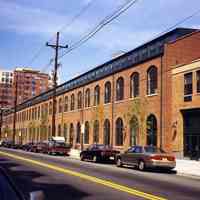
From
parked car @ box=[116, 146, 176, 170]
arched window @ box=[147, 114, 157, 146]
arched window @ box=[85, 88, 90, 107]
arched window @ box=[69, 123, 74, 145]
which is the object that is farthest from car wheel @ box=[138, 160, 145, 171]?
arched window @ box=[69, 123, 74, 145]

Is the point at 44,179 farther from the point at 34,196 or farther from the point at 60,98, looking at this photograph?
the point at 60,98

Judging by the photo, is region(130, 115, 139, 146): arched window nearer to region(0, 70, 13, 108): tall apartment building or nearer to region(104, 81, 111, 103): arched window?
region(104, 81, 111, 103): arched window

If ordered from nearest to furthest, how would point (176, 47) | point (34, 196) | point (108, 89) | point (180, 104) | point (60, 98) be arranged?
point (34, 196), point (180, 104), point (176, 47), point (108, 89), point (60, 98)

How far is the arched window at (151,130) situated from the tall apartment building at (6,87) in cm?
9134

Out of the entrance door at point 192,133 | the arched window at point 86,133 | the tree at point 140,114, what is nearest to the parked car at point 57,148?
the tree at point 140,114

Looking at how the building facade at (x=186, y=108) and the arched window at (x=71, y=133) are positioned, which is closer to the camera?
the building facade at (x=186, y=108)

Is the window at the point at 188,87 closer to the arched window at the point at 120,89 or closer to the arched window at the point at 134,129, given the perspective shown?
the arched window at the point at 134,129

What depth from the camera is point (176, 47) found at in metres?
41.7

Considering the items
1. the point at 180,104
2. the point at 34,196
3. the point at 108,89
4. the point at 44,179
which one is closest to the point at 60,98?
the point at 108,89

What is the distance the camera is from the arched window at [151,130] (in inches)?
1697

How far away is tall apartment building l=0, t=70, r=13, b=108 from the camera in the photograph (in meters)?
134

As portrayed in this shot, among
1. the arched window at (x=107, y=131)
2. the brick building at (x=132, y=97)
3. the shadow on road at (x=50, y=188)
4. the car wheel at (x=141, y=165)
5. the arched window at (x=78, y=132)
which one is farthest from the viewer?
the arched window at (x=78, y=132)

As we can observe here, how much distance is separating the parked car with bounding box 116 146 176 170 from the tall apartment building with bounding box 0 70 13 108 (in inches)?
4175

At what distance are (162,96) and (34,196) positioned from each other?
3787 centimetres
